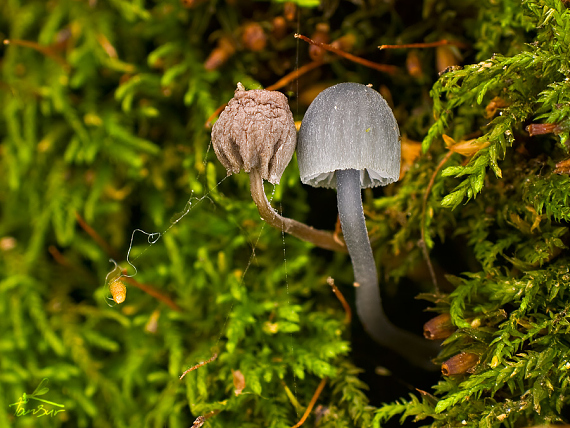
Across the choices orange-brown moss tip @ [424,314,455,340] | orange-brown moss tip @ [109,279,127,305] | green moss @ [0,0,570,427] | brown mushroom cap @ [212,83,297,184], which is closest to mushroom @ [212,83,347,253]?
brown mushroom cap @ [212,83,297,184]

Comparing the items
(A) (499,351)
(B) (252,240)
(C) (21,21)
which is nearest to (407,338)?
(A) (499,351)

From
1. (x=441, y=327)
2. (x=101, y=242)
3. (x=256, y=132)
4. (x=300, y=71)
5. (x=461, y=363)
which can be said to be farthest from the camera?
(x=101, y=242)

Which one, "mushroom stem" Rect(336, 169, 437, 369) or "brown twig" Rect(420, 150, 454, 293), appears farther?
"brown twig" Rect(420, 150, 454, 293)

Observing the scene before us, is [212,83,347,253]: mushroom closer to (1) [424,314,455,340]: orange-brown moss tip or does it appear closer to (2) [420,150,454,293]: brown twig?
(2) [420,150,454,293]: brown twig

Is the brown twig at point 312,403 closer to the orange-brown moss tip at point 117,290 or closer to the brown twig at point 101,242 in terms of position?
the orange-brown moss tip at point 117,290

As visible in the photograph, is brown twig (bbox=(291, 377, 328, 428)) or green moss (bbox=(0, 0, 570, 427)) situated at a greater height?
green moss (bbox=(0, 0, 570, 427))

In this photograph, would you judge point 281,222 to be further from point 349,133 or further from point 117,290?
point 117,290

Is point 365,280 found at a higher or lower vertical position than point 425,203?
lower

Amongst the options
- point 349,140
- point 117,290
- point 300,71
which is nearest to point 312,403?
point 117,290
